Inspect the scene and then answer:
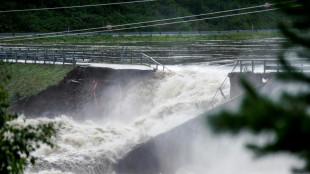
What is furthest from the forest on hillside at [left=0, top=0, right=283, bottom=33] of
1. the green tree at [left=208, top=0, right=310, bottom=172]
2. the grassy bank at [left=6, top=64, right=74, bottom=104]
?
the green tree at [left=208, top=0, right=310, bottom=172]

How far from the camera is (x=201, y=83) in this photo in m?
30.6

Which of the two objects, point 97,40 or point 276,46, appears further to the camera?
point 97,40

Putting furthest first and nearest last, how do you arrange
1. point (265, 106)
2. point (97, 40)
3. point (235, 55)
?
point (97, 40)
point (235, 55)
point (265, 106)

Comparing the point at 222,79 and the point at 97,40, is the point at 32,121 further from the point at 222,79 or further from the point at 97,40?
the point at 97,40

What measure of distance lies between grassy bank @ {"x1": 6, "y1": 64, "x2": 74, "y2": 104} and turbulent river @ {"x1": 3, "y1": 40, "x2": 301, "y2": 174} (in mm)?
4370

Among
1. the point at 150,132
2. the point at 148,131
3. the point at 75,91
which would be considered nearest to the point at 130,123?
the point at 148,131

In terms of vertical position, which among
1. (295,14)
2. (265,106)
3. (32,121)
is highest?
(295,14)

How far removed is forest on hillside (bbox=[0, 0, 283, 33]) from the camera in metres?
66.2

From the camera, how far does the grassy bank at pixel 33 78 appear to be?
37906mm

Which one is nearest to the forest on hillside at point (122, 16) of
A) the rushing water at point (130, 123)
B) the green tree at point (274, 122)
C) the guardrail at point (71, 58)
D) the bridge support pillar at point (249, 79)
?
the guardrail at point (71, 58)

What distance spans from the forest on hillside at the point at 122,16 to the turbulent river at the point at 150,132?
2774 centimetres

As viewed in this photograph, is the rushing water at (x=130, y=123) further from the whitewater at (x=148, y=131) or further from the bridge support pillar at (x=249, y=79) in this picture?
the bridge support pillar at (x=249, y=79)

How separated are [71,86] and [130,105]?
5.42m

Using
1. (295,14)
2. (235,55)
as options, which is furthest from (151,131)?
(295,14)
